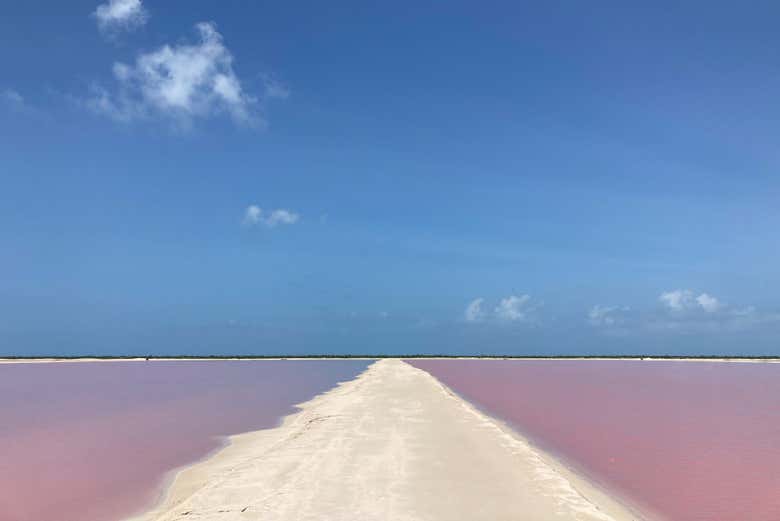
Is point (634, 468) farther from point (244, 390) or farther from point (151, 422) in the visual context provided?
point (244, 390)

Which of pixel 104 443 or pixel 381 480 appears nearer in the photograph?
pixel 381 480

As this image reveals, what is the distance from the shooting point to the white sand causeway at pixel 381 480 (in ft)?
29.6

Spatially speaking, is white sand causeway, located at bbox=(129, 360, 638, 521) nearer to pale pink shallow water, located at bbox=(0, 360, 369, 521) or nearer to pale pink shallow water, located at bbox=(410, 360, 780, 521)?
pale pink shallow water, located at bbox=(0, 360, 369, 521)

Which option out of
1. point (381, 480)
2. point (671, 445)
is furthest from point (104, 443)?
point (671, 445)

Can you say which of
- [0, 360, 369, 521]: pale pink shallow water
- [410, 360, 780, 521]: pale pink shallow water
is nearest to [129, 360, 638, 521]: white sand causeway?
[0, 360, 369, 521]: pale pink shallow water

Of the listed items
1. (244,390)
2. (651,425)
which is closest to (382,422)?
(651,425)

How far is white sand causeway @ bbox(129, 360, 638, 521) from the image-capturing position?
9.02m

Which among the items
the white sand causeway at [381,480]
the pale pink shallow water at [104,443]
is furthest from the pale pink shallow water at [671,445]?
the pale pink shallow water at [104,443]

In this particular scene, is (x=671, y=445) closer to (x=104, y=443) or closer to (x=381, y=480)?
(x=381, y=480)

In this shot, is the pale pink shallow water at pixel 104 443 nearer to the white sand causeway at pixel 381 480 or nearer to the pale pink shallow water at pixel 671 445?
the white sand causeway at pixel 381 480

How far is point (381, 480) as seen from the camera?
10836mm

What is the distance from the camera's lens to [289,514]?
871 cm

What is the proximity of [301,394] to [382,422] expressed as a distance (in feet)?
51.6

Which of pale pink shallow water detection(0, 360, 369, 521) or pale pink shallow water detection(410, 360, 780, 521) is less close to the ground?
pale pink shallow water detection(410, 360, 780, 521)
